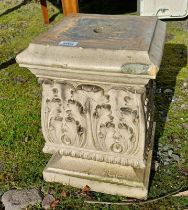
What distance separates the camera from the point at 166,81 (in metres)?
4.31

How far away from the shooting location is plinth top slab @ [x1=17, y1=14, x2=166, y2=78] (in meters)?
2.00

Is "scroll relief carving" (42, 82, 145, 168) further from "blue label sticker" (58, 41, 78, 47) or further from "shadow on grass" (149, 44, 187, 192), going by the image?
"shadow on grass" (149, 44, 187, 192)

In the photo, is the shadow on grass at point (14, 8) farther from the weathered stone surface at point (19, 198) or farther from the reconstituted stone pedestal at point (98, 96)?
the weathered stone surface at point (19, 198)

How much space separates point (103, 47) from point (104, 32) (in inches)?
12.9

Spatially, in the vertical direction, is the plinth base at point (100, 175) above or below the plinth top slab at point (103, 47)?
below

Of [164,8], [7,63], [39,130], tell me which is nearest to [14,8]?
[7,63]

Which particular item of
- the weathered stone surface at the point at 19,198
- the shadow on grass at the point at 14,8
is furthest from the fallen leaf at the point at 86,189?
the shadow on grass at the point at 14,8

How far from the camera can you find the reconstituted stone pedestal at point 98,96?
6.79ft

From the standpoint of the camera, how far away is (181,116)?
354 cm

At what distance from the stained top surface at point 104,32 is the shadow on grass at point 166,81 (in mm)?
1172

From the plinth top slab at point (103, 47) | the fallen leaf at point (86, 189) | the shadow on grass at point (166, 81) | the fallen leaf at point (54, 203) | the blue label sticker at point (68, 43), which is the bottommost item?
the shadow on grass at point (166, 81)

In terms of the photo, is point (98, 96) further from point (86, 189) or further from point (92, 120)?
point (86, 189)

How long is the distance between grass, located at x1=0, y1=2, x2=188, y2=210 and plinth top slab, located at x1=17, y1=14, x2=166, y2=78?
1078 mm

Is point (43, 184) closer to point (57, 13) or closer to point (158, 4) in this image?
point (158, 4)
